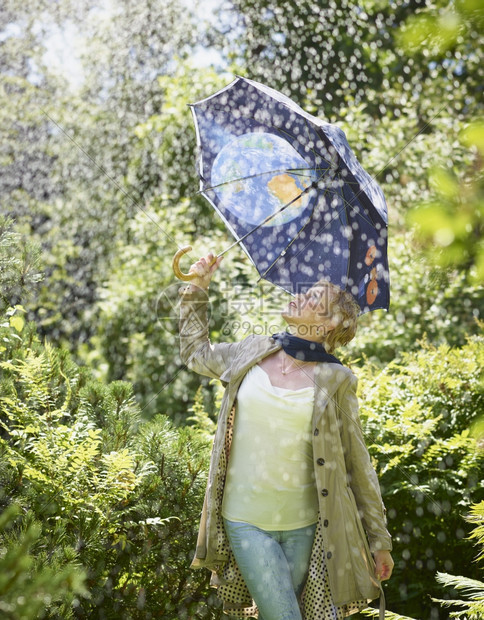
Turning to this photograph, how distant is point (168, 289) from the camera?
20.3 feet

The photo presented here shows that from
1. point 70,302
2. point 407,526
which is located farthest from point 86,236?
point 407,526

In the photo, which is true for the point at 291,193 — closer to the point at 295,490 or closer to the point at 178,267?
the point at 178,267

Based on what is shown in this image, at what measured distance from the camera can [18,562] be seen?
1.11 meters

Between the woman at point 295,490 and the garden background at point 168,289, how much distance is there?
0.42 m

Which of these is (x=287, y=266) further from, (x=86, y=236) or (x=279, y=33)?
(x=279, y=33)

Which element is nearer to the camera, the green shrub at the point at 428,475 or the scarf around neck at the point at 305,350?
the scarf around neck at the point at 305,350

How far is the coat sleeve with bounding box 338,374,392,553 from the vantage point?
2.23 m

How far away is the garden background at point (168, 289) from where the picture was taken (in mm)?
2279

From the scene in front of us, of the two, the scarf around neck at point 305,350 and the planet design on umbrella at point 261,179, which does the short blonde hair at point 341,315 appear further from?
the planet design on umbrella at point 261,179

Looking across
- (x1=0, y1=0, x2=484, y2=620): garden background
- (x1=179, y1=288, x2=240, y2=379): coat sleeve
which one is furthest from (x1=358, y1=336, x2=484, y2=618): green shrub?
(x1=179, y1=288, x2=240, y2=379): coat sleeve

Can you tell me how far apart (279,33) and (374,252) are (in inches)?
362

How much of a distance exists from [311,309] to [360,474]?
1.92 feet

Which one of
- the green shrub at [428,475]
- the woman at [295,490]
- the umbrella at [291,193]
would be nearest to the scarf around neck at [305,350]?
the woman at [295,490]

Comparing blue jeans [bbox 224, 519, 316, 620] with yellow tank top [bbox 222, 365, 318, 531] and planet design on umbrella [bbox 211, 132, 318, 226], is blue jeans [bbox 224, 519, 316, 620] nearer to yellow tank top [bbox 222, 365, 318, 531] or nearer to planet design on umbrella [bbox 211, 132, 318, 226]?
yellow tank top [bbox 222, 365, 318, 531]
